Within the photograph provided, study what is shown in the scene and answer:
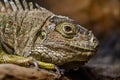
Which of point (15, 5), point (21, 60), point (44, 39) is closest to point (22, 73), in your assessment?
point (21, 60)

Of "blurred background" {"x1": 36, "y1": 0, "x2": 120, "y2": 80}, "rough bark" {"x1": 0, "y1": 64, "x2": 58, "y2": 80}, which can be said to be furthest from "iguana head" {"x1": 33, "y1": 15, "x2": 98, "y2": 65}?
"blurred background" {"x1": 36, "y1": 0, "x2": 120, "y2": 80}

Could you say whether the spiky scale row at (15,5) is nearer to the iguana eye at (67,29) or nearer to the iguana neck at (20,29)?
the iguana neck at (20,29)

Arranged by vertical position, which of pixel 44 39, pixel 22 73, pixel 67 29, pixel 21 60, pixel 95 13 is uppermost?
pixel 95 13

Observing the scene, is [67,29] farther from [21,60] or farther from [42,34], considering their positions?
[21,60]

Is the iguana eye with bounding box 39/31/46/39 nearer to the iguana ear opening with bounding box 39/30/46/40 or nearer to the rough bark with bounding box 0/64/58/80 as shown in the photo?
the iguana ear opening with bounding box 39/30/46/40

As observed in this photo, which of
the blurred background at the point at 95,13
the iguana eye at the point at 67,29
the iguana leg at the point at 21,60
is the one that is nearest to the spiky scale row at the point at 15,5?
the iguana eye at the point at 67,29

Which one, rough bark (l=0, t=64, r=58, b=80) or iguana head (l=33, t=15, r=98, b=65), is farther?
iguana head (l=33, t=15, r=98, b=65)

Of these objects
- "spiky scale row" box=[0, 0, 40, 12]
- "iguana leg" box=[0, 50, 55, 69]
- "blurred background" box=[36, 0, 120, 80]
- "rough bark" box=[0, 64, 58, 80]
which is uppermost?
"blurred background" box=[36, 0, 120, 80]

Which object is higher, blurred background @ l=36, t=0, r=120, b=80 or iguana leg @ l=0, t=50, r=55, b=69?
blurred background @ l=36, t=0, r=120, b=80

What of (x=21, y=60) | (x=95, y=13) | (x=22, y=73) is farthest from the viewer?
(x=95, y=13)
